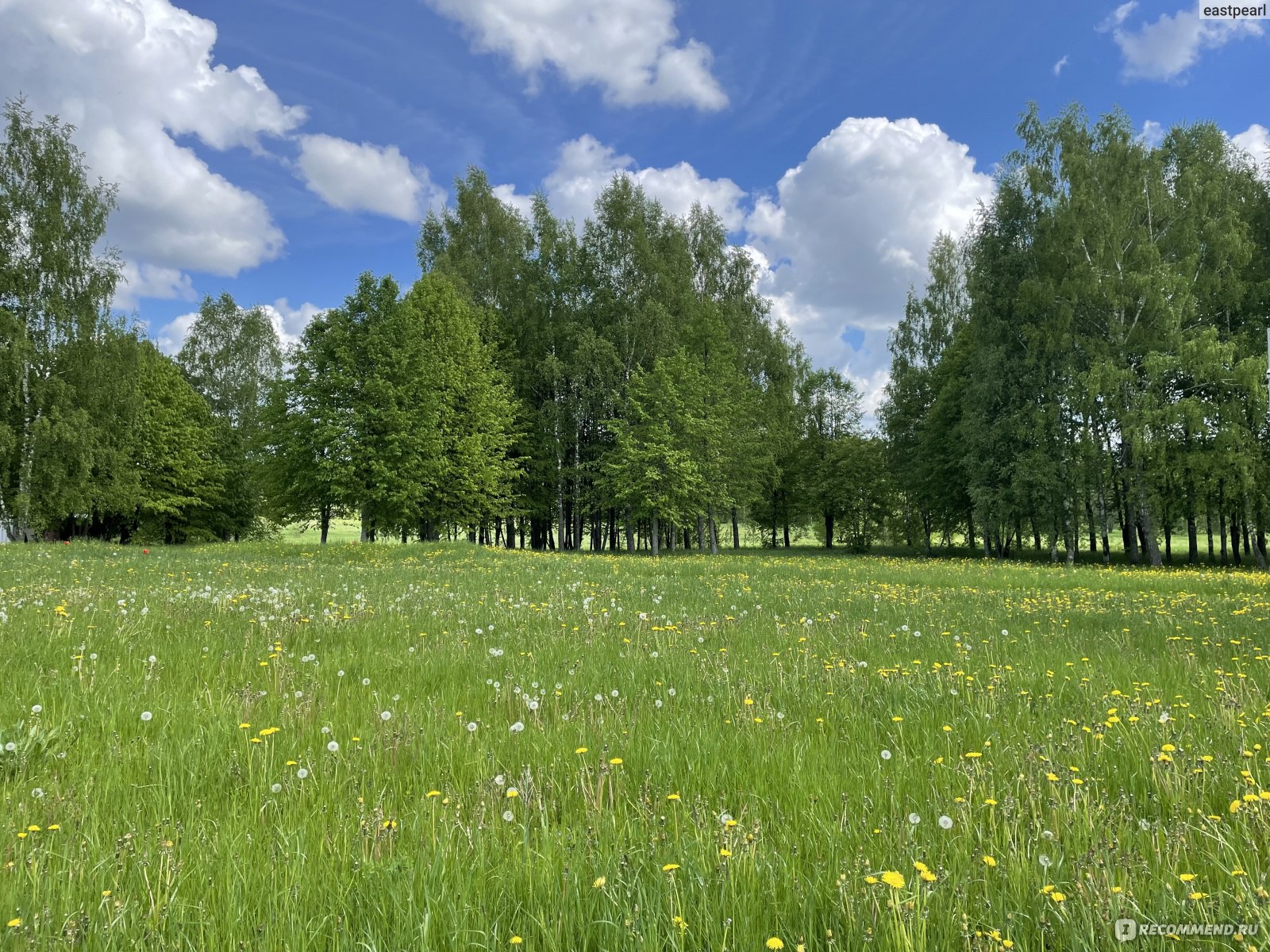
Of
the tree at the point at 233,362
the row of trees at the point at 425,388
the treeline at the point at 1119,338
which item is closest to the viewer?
the treeline at the point at 1119,338

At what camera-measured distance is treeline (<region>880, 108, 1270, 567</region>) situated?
24484 mm

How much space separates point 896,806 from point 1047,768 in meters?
0.96

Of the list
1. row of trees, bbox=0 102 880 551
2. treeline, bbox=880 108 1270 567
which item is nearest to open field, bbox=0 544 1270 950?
treeline, bbox=880 108 1270 567

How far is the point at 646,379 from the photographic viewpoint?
3441 cm

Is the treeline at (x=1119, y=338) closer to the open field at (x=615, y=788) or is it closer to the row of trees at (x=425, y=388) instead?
the row of trees at (x=425, y=388)

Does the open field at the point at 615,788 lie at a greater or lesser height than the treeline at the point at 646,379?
lesser

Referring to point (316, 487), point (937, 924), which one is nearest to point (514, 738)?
point (937, 924)

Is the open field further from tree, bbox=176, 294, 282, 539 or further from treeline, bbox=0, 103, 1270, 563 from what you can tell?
tree, bbox=176, 294, 282, 539

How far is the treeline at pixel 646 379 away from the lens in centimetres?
2612

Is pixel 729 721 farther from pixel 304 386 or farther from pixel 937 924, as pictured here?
pixel 304 386

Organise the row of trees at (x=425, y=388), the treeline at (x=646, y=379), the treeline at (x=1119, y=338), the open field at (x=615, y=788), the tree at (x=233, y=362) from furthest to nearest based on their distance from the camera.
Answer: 1. the tree at (x=233, y=362)
2. the row of trees at (x=425, y=388)
3. the treeline at (x=646, y=379)
4. the treeline at (x=1119, y=338)
5. the open field at (x=615, y=788)

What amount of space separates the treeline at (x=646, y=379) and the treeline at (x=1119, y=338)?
0.46ft

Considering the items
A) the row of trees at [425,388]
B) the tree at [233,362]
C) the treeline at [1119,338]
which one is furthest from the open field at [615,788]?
the tree at [233,362]

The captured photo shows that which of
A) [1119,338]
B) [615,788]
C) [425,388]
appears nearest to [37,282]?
[425,388]
